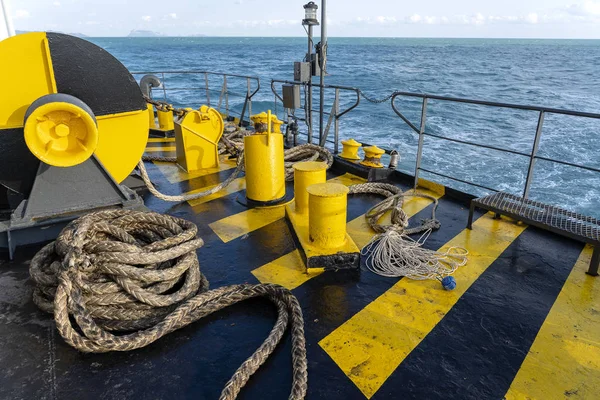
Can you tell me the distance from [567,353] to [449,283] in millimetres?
840

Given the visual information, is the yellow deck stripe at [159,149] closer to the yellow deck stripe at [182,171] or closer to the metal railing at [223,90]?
the yellow deck stripe at [182,171]

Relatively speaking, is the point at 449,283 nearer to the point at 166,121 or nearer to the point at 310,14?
the point at 310,14

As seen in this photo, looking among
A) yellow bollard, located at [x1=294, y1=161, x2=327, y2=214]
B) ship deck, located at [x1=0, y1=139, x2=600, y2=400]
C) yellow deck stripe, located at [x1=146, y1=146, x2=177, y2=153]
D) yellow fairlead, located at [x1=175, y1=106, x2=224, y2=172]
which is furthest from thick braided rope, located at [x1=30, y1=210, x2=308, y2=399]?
yellow deck stripe, located at [x1=146, y1=146, x2=177, y2=153]

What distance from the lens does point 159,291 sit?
8.73ft

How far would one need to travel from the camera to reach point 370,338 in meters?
2.50

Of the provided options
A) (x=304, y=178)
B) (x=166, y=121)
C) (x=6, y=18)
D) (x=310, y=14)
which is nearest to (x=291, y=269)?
(x=304, y=178)

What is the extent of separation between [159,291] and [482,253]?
2.82 meters

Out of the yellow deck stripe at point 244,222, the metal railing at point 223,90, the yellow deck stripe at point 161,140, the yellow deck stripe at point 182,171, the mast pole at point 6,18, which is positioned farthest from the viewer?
the metal railing at point 223,90

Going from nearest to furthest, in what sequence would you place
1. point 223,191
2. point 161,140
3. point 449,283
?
point 449,283 → point 223,191 → point 161,140

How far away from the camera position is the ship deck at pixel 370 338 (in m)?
2.15

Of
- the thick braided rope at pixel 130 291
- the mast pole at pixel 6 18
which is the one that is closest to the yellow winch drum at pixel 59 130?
the thick braided rope at pixel 130 291

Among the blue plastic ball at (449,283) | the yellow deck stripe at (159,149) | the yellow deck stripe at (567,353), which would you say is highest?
the blue plastic ball at (449,283)

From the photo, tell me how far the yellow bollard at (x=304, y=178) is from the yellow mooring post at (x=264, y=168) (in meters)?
0.62

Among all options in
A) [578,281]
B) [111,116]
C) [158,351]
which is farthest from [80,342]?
[578,281]
